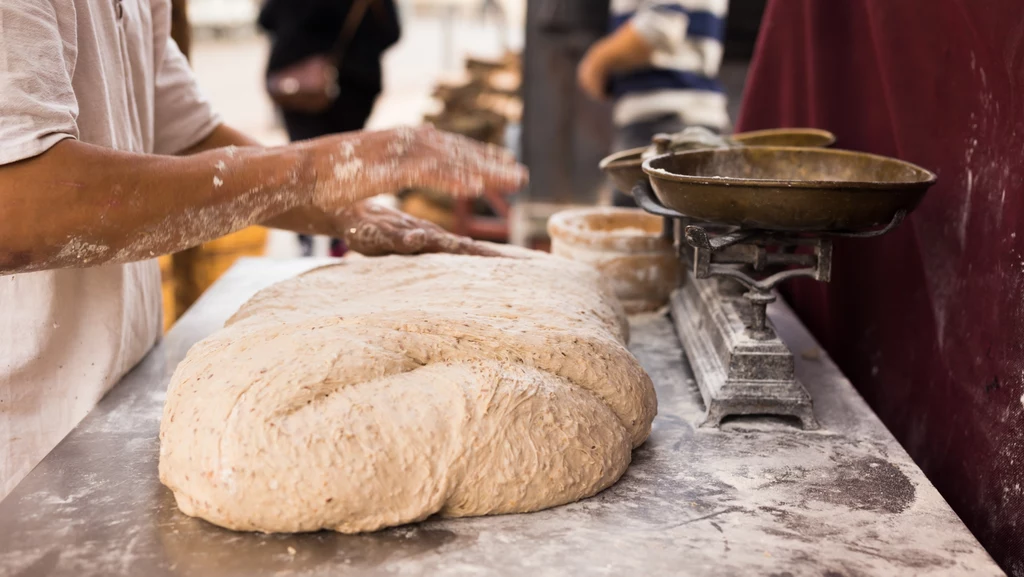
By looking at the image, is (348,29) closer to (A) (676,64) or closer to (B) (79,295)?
(A) (676,64)

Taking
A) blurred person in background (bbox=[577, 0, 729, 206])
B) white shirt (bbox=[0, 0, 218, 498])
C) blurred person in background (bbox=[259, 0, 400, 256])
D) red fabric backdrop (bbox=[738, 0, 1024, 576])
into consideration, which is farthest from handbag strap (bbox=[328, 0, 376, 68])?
red fabric backdrop (bbox=[738, 0, 1024, 576])

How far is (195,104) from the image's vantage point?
2354 mm

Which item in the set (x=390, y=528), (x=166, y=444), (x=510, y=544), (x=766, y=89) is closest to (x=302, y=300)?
(x=166, y=444)

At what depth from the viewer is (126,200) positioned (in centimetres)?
149

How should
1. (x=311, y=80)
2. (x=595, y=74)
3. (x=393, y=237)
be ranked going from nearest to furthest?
(x=393, y=237), (x=595, y=74), (x=311, y=80)

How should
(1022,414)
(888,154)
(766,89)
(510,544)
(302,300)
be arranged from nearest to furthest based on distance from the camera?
1. (510,544)
2. (1022,414)
3. (302,300)
4. (888,154)
5. (766,89)

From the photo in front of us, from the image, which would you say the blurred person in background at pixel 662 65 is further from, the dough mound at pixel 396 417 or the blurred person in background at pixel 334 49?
the dough mound at pixel 396 417

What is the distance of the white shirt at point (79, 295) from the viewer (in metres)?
1.60

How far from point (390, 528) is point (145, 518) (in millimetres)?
427

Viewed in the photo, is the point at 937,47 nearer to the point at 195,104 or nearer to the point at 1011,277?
the point at 1011,277

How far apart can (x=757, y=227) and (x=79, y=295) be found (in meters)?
1.57

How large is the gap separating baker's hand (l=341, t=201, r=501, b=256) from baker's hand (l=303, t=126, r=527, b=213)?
57cm

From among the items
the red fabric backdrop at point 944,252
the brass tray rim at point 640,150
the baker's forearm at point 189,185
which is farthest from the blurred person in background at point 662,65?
the baker's forearm at point 189,185

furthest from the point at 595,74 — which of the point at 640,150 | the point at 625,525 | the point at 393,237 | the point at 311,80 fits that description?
the point at 625,525
